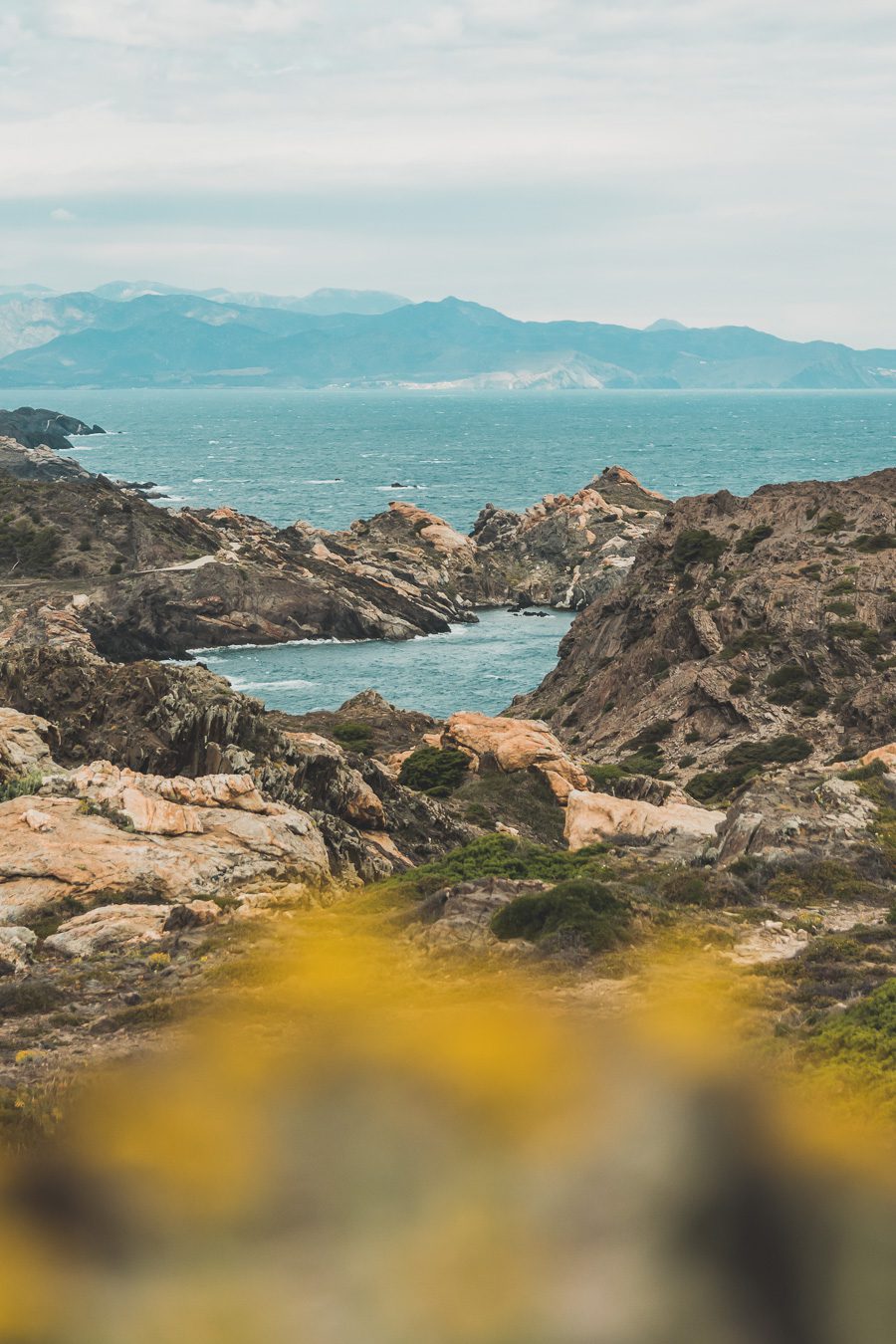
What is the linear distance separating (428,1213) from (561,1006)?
6307 millimetres

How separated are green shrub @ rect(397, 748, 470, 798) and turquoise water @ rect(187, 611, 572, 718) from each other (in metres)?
31.2

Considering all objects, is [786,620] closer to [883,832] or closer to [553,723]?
[553,723]

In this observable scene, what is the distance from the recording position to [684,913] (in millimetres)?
27812

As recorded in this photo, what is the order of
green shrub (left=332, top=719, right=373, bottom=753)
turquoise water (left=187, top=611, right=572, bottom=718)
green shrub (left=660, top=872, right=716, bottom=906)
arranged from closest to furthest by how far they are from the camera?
green shrub (left=660, top=872, right=716, bottom=906) → green shrub (left=332, top=719, right=373, bottom=753) → turquoise water (left=187, top=611, right=572, bottom=718)

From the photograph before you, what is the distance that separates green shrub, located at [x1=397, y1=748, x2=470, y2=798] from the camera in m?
51.9

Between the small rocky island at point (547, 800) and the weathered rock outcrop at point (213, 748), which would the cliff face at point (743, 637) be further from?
the weathered rock outcrop at point (213, 748)

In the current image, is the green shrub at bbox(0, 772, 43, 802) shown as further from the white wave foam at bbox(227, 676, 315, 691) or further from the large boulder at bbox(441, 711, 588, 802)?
the white wave foam at bbox(227, 676, 315, 691)

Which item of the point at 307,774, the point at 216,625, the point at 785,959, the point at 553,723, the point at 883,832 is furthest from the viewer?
the point at 216,625

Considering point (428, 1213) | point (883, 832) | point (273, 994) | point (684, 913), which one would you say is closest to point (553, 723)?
point (883, 832)

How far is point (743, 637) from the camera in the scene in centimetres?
6556

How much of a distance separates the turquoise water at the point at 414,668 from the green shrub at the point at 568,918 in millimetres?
58672

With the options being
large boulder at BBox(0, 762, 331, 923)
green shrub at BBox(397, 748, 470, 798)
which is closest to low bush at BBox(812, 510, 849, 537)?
green shrub at BBox(397, 748, 470, 798)

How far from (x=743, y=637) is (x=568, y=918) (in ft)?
139

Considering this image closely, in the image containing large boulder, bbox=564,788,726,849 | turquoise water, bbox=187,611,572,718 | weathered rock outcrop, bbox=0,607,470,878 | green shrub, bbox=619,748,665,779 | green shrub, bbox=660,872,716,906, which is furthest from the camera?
turquoise water, bbox=187,611,572,718
